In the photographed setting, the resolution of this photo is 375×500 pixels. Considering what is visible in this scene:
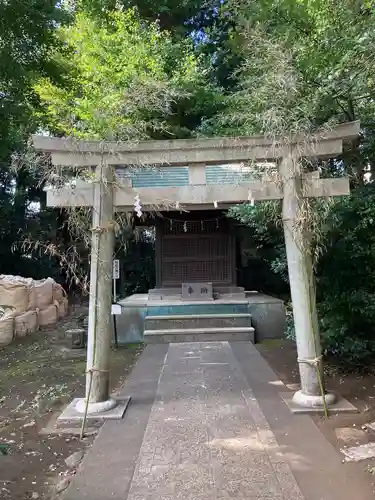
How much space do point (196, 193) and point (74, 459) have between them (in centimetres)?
301

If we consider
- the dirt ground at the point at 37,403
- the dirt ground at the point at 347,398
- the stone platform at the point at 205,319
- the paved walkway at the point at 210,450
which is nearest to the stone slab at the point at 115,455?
the paved walkway at the point at 210,450

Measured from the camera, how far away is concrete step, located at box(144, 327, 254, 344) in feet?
29.0

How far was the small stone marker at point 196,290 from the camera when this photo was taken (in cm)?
1045

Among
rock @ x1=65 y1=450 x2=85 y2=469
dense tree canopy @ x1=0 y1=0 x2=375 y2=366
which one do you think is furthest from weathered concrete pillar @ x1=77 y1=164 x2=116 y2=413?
rock @ x1=65 y1=450 x2=85 y2=469

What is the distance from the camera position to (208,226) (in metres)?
11.4

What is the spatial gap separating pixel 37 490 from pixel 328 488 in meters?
2.14

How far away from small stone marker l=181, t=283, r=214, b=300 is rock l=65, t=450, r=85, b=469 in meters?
6.85

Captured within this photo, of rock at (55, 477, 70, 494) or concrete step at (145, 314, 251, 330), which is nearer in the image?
rock at (55, 477, 70, 494)

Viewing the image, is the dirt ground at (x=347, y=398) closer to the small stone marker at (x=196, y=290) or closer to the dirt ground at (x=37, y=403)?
the dirt ground at (x=37, y=403)

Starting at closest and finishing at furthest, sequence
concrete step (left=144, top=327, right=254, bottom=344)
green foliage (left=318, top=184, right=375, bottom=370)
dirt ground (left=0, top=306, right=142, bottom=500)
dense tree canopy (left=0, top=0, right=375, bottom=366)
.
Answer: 1. dirt ground (left=0, top=306, right=142, bottom=500)
2. dense tree canopy (left=0, top=0, right=375, bottom=366)
3. green foliage (left=318, top=184, right=375, bottom=370)
4. concrete step (left=144, top=327, right=254, bottom=344)

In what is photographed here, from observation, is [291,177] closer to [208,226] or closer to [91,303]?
[91,303]

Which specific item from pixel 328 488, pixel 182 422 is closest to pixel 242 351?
pixel 182 422

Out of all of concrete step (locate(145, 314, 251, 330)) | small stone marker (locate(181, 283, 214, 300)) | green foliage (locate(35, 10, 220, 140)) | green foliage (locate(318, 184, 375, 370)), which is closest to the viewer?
green foliage (locate(318, 184, 375, 370))

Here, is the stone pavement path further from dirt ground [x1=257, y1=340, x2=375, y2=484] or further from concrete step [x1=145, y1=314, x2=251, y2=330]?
concrete step [x1=145, y1=314, x2=251, y2=330]
